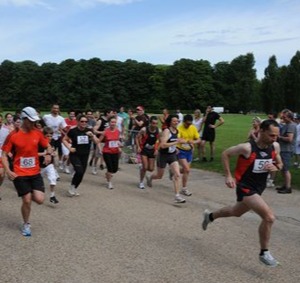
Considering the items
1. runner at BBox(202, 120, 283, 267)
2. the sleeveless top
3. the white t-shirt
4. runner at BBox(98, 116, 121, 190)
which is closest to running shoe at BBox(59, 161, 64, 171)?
the white t-shirt

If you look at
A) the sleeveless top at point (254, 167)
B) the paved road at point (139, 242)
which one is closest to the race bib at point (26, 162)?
the paved road at point (139, 242)

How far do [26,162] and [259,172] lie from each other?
3505 mm

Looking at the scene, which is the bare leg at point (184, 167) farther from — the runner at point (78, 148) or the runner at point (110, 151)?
the runner at point (78, 148)

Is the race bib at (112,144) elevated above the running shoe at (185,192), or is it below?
above

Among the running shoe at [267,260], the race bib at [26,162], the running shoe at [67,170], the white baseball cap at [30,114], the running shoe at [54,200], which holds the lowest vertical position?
the running shoe at [67,170]

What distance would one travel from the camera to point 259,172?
586 centimetres

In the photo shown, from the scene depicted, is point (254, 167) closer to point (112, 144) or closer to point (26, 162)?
point (26, 162)

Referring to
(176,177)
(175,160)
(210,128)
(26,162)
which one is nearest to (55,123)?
(175,160)

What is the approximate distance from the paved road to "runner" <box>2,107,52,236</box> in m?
0.54

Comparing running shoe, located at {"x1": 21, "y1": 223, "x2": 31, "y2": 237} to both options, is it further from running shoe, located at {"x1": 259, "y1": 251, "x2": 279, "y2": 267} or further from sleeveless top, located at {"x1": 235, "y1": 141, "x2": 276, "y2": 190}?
running shoe, located at {"x1": 259, "y1": 251, "x2": 279, "y2": 267}

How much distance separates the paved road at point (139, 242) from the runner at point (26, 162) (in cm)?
54

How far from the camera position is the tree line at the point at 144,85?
10469 centimetres

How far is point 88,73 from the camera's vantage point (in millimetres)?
111812

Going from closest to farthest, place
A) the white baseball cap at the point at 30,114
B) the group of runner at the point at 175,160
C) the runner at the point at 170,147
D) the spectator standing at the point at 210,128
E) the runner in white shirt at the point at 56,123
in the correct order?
the group of runner at the point at 175,160 → the white baseball cap at the point at 30,114 → the runner at the point at 170,147 → the runner in white shirt at the point at 56,123 → the spectator standing at the point at 210,128
